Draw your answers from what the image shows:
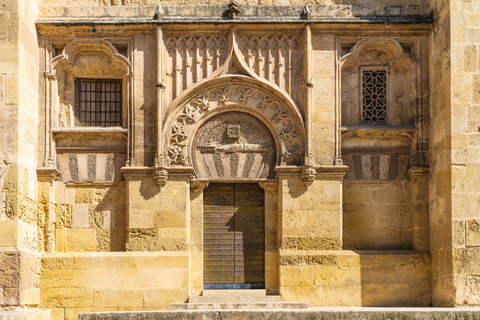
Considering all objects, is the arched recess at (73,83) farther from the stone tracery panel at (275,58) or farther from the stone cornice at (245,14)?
the stone tracery panel at (275,58)

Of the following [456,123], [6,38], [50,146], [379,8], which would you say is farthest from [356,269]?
[6,38]

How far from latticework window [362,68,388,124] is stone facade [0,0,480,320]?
28mm

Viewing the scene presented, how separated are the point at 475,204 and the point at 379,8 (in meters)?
4.32

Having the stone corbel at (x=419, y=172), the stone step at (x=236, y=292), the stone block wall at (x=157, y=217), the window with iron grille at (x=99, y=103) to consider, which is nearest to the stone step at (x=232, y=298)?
the stone step at (x=236, y=292)

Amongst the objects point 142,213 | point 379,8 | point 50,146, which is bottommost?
point 142,213

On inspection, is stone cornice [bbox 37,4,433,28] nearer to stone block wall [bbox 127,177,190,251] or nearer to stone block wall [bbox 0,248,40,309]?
stone block wall [bbox 127,177,190,251]

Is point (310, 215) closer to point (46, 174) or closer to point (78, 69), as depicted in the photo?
point (46, 174)

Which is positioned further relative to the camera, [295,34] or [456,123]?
[295,34]

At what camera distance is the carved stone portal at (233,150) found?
14711 mm

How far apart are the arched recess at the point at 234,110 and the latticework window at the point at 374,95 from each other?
148cm

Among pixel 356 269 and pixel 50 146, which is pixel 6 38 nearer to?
pixel 50 146

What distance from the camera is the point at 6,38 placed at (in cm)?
1352

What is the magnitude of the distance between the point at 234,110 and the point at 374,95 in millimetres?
2847

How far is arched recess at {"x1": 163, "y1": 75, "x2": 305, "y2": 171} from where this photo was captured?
14609 mm
